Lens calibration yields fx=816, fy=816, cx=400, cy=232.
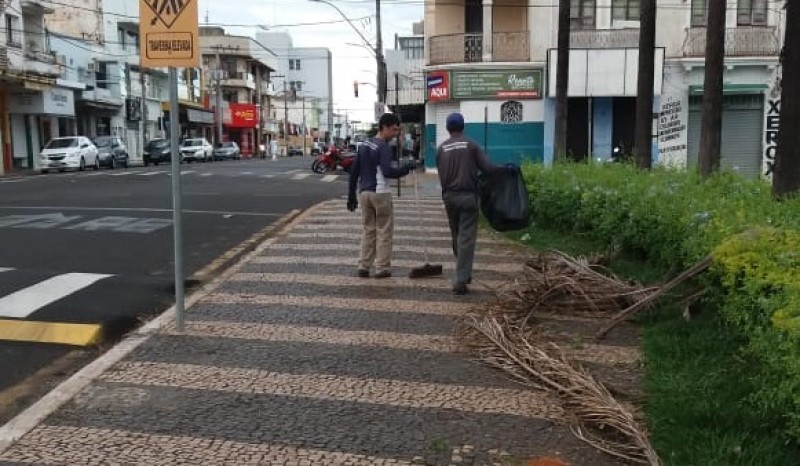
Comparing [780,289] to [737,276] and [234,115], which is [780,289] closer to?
[737,276]

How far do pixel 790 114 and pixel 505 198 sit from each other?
8.80 ft

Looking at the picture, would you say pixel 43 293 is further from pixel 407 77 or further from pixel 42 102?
pixel 42 102

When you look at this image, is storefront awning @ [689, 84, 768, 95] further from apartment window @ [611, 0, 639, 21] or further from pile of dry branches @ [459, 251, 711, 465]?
pile of dry branches @ [459, 251, 711, 465]

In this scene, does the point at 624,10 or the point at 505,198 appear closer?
the point at 505,198

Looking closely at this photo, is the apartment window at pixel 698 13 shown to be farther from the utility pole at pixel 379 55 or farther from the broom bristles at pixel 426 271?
the broom bristles at pixel 426 271

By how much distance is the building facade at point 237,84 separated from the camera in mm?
83312

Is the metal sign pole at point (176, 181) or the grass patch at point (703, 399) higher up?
the metal sign pole at point (176, 181)

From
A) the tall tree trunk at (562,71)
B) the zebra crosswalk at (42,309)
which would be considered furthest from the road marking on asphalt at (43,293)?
the tall tree trunk at (562,71)

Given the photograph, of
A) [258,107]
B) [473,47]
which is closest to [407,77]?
[473,47]

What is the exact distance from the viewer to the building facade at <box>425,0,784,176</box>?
90.2ft

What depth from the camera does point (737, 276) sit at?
4.86 meters

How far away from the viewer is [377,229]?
870 centimetres

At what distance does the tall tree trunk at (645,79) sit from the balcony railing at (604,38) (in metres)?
15.0

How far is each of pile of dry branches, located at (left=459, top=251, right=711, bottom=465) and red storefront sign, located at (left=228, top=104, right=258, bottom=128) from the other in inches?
3090
